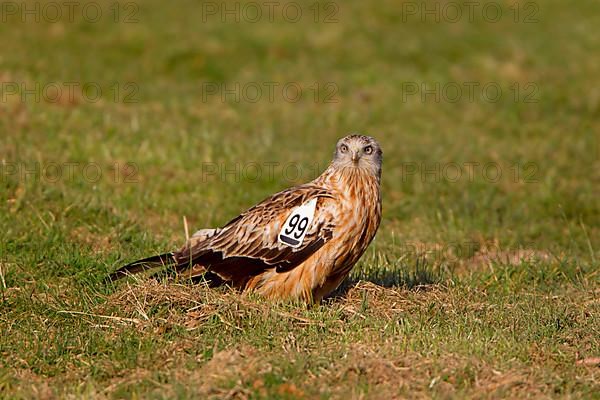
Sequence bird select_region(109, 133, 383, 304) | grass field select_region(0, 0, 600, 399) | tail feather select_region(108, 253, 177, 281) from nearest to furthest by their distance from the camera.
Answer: grass field select_region(0, 0, 600, 399), bird select_region(109, 133, 383, 304), tail feather select_region(108, 253, 177, 281)

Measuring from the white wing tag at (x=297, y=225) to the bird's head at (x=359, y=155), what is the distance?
0.40m

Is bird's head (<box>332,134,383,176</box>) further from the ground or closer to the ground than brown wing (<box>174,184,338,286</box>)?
further from the ground

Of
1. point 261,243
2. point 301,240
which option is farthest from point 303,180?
point 301,240

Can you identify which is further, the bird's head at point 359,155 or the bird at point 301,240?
the bird's head at point 359,155

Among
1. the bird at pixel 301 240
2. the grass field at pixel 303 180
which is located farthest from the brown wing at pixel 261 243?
the grass field at pixel 303 180

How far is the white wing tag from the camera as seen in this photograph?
21.9 feet

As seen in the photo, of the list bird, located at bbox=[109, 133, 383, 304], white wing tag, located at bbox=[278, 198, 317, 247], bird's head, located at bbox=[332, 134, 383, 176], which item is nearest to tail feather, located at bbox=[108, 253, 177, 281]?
bird, located at bbox=[109, 133, 383, 304]

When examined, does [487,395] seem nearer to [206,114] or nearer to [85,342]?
[85,342]

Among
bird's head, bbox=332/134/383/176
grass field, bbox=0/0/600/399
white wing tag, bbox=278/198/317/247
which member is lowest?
grass field, bbox=0/0/600/399

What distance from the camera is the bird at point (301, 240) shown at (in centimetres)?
668

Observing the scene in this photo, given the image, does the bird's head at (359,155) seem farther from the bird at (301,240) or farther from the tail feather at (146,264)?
the tail feather at (146,264)

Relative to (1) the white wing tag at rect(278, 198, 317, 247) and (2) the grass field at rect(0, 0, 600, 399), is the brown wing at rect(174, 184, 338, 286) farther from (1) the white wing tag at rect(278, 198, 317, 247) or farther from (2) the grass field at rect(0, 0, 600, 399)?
(2) the grass field at rect(0, 0, 600, 399)

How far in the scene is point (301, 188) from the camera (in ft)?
23.0

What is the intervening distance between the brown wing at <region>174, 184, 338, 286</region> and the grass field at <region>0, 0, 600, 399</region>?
0.86ft
